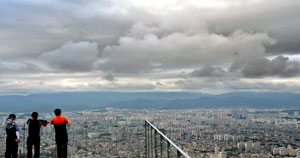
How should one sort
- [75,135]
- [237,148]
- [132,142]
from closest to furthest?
[75,135], [132,142], [237,148]

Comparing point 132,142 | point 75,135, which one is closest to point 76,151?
point 75,135

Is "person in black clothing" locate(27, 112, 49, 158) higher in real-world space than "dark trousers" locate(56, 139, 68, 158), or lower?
higher

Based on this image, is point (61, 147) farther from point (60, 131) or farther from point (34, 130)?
point (34, 130)

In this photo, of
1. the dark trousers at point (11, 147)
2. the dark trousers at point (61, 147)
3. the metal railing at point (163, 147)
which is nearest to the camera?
the metal railing at point (163, 147)

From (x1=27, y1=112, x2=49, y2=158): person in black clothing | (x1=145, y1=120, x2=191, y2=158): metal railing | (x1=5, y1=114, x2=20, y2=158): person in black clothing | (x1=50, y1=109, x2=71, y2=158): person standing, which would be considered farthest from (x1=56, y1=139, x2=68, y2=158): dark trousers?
(x1=145, y1=120, x2=191, y2=158): metal railing

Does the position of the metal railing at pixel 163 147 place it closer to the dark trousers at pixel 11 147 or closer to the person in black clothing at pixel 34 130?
the person in black clothing at pixel 34 130

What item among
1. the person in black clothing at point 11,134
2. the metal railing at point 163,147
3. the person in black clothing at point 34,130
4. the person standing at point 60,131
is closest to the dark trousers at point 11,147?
the person in black clothing at point 11,134

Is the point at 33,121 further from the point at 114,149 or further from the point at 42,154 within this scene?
the point at 114,149

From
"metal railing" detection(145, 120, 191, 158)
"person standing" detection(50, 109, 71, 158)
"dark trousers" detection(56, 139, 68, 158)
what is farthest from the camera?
"dark trousers" detection(56, 139, 68, 158)

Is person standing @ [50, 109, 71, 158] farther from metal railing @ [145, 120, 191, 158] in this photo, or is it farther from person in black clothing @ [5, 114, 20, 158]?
metal railing @ [145, 120, 191, 158]
